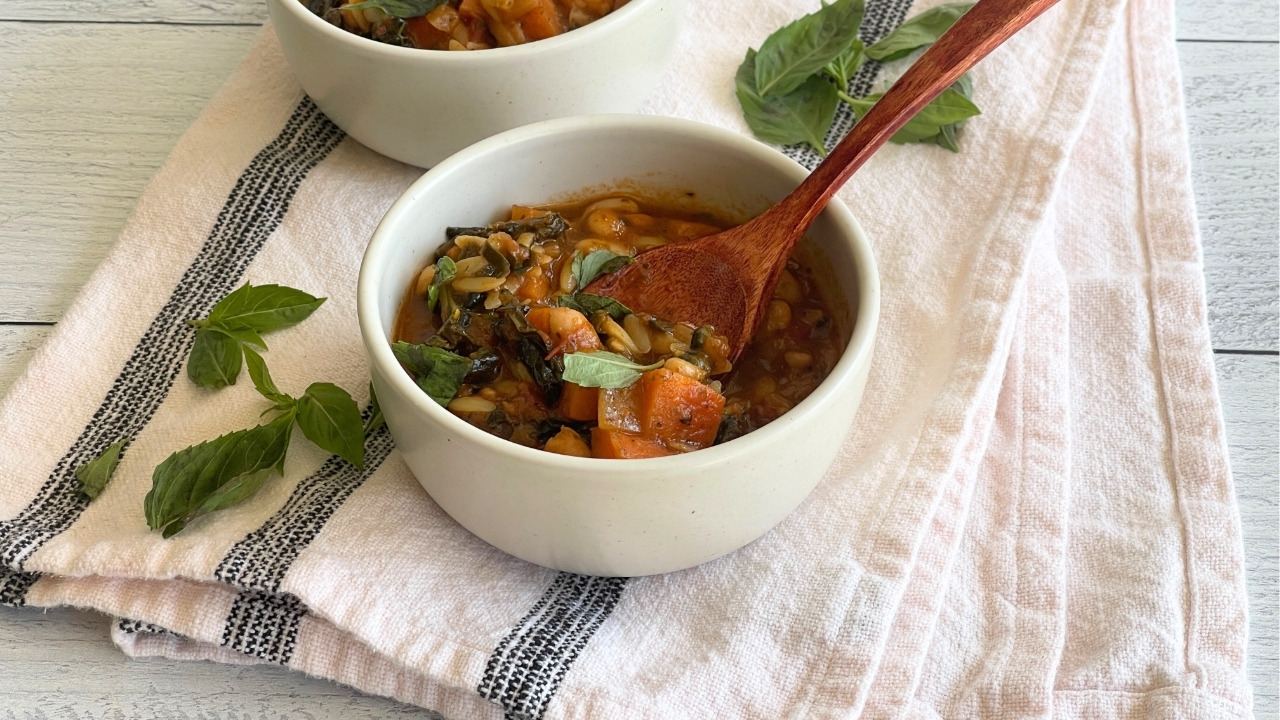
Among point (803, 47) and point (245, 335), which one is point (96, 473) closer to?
point (245, 335)

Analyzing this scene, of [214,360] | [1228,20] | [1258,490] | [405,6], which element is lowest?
[214,360]

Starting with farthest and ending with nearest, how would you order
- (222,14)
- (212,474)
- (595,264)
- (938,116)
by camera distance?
(222,14), (938,116), (595,264), (212,474)

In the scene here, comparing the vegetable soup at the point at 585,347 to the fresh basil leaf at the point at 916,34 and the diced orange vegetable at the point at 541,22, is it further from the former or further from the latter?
the fresh basil leaf at the point at 916,34

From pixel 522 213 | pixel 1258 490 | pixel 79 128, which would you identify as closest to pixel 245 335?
pixel 522 213

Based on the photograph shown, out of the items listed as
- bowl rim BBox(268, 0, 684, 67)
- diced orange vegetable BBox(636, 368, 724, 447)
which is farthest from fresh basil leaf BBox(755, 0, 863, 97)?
diced orange vegetable BBox(636, 368, 724, 447)

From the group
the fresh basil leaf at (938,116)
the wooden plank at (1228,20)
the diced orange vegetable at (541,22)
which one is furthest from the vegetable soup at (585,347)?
the wooden plank at (1228,20)

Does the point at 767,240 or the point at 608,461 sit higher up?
the point at 767,240
